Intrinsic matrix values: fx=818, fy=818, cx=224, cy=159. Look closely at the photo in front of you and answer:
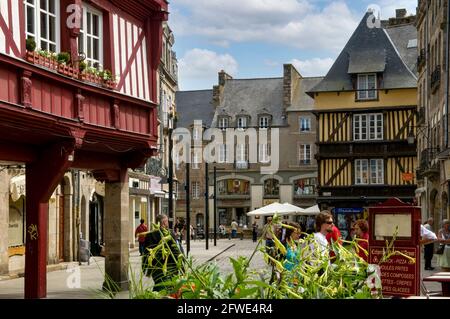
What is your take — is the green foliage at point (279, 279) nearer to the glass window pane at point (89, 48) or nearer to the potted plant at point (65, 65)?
the potted plant at point (65, 65)

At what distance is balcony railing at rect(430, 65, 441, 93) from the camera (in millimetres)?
26614

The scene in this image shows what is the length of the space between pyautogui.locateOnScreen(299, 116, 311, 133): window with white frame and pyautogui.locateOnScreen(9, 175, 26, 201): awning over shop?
41700 millimetres

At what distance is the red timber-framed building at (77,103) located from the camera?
10.4 metres

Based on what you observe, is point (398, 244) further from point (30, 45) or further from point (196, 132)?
point (196, 132)

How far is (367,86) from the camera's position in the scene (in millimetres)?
41875

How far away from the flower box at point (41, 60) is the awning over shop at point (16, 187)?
690 centimetres

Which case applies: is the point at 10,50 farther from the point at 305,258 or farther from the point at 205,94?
the point at 205,94

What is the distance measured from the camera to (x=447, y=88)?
24328mm

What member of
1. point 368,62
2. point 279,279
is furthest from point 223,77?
point 279,279

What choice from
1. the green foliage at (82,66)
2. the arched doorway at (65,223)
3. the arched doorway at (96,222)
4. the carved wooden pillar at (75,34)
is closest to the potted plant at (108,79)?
the green foliage at (82,66)

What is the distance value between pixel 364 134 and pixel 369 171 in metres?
1.92

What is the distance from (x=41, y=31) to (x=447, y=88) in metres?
15.7

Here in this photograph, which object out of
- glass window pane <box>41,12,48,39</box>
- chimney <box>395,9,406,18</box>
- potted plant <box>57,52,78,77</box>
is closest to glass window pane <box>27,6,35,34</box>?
glass window pane <box>41,12,48,39</box>

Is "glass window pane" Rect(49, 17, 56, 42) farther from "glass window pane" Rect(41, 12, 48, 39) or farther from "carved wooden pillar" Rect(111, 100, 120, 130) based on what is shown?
"carved wooden pillar" Rect(111, 100, 120, 130)
